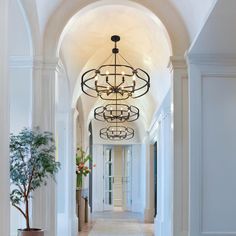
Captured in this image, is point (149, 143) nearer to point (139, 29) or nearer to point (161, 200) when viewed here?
point (161, 200)

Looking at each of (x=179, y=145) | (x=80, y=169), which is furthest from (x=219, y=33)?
(x=80, y=169)

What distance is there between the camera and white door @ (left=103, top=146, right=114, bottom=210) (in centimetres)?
2048

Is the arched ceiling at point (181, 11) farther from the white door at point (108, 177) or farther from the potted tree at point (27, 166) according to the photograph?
the white door at point (108, 177)

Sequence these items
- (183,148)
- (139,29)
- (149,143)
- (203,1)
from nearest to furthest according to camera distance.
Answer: (203,1)
(183,148)
(139,29)
(149,143)

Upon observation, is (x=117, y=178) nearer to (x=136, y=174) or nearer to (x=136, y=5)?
(x=136, y=174)

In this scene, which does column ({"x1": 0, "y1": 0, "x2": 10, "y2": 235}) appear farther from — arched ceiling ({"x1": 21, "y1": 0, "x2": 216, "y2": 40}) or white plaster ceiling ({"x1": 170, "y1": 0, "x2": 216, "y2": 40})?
white plaster ceiling ({"x1": 170, "y1": 0, "x2": 216, "y2": 40})

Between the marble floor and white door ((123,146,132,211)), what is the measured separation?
2926 mm

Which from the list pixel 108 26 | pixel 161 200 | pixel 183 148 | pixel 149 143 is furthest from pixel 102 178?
pixel 183 148

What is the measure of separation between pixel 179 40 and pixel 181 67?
1.14 ft

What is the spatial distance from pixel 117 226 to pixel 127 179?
673 centimetres

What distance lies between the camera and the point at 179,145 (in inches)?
239

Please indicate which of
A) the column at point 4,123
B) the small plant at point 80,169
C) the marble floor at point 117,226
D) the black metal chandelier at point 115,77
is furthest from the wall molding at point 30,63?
the marble floor at point 117,226

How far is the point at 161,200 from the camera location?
33.0ft

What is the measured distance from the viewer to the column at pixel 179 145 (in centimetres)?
600
